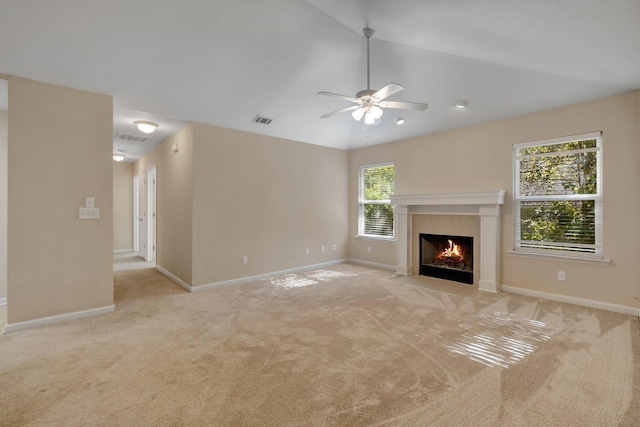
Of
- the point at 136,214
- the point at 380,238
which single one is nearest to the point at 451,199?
the point at 380,238

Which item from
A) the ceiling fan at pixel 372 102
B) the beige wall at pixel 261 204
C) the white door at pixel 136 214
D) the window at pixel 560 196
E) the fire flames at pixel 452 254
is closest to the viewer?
the ceiling fan at pixel 372 102

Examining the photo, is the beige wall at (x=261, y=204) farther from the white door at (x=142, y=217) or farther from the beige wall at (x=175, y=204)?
the white door at (x=142, y=217)

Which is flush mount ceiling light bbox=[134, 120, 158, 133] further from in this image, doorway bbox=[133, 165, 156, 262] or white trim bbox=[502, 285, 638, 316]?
white trim bbox=[502, 285, 638, 316]

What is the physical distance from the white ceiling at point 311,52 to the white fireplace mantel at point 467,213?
4.10ft

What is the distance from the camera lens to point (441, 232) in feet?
17.5

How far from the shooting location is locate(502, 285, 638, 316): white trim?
3599 mm

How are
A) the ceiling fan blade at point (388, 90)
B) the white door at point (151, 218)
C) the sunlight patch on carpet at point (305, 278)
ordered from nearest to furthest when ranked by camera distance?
the ceiling fan blade at point (388, 90) → the sunlight patch on carpet at point (305, 278) → the white door at point (151, 218)

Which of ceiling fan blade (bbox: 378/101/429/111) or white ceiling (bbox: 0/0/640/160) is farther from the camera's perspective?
ceiling fan blade (bbox: 378/101/429/111)

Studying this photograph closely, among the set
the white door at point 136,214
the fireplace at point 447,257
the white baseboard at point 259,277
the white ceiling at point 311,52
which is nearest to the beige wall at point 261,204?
the white baseboard at point 259,277

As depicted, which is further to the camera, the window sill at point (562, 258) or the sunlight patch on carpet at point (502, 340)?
the window sill at point (562, 258)

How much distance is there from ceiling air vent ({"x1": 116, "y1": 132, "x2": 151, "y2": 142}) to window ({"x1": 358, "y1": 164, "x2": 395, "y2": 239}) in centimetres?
429

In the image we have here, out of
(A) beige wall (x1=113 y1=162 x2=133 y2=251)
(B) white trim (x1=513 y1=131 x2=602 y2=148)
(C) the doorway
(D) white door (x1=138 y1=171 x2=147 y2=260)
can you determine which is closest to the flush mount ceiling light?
(C) the doorway

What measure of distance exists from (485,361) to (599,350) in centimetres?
111

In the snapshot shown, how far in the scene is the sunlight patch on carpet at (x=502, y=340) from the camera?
8.49 feet
